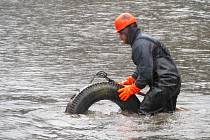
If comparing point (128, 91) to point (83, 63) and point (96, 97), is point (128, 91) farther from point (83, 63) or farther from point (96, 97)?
point (83, 63)

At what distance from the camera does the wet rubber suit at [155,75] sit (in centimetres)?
1102

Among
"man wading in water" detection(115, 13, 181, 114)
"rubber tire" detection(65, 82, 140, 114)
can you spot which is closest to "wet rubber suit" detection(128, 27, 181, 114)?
"man wading in water" detection(115, 13, 181, 114)

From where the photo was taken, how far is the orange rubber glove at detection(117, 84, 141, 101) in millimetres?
11055

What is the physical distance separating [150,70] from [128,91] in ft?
1.67

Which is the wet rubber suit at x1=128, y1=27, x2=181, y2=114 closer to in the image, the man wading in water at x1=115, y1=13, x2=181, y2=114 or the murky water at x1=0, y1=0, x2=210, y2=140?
the man wading in water at x1=115, y1=13, x2=181, y2=114

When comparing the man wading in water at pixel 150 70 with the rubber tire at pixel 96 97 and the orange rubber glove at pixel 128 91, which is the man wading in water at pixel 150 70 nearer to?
the orange rubber glove at pixel 128 91

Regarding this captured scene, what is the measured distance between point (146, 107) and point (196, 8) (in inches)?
926

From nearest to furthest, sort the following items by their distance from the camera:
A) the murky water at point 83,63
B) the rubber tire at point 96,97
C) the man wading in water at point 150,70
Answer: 1. the murky water at point 83,63
2. the man wading in water at point 150,70
3. the rubber tire at point 96,97

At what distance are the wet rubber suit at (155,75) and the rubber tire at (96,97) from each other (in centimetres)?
23

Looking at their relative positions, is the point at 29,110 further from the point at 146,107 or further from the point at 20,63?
Result: the point at 20,63

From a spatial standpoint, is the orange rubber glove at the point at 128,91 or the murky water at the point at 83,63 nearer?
the murky water at the point at 83,63

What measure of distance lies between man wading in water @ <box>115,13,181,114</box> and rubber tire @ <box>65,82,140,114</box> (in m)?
0.17

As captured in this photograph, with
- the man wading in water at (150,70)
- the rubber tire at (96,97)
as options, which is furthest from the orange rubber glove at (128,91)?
the rubber tire at (96,97)

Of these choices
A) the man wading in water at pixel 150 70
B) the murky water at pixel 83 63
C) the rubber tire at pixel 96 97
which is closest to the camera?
the murky water at pixel 83 63
